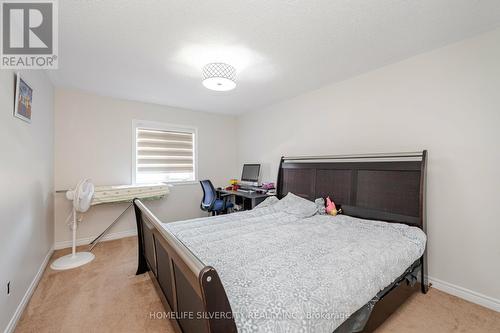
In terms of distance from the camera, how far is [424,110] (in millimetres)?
2225

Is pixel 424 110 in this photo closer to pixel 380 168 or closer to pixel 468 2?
pixel 380 168

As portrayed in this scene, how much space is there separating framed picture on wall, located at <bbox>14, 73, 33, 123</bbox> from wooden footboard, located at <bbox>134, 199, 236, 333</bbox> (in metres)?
1.43

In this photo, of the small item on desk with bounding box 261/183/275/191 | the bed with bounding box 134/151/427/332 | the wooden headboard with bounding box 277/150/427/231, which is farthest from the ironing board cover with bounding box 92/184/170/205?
the wooden headboard with bounding box 277/150/427/231

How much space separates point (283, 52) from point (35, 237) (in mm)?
3333

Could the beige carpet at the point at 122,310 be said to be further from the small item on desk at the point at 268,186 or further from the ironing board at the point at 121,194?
the small item on desk at the point at 268,186

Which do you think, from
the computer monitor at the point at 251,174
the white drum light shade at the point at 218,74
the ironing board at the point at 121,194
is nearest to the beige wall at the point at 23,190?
the ironing board at the point at 121,194

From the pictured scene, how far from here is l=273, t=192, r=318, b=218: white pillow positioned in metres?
2.72

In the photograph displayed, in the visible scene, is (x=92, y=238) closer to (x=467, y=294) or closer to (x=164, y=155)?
(x=164, y=155)

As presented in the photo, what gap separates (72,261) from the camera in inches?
105

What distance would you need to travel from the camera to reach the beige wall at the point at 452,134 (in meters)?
1.85

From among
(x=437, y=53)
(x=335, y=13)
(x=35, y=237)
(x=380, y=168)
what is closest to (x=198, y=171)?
(x=35, y=237)

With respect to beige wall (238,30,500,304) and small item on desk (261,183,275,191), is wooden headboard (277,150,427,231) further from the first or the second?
small item on desk (261,183,275,191)

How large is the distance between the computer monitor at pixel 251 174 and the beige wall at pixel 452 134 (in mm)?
1910

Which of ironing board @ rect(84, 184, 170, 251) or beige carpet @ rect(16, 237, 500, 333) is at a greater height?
ironing board @ rect(84, 184, 170, 251)
